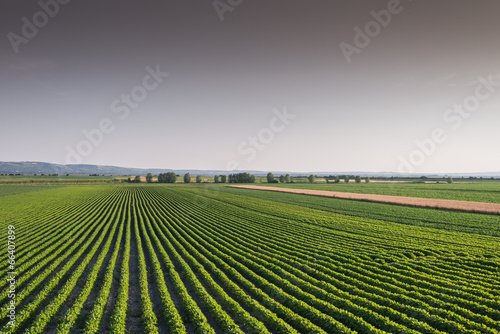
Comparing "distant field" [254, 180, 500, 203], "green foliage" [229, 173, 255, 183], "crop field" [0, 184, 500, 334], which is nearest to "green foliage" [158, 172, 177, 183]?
"green foliage" [229, 173, 255, 183]

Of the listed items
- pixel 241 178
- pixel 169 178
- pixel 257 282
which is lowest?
pixel 257 282

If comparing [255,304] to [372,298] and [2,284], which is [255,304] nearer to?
[372,298]

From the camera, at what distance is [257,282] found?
12.1 meters

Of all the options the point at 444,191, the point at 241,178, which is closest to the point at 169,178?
the point at 241,178

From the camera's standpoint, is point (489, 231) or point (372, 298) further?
point (489, 231)

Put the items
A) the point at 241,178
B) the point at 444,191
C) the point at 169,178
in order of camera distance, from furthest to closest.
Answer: the point at 169,178 → the point at 241,178 → the point at 444,191

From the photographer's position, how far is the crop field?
28.1 feet

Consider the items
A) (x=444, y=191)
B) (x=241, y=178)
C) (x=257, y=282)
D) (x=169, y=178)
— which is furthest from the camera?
(x=169, y=178)

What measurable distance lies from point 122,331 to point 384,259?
1393cm

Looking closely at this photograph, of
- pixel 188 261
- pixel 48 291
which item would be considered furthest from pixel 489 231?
pixel 48 291

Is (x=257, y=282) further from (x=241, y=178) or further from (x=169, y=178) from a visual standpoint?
(x=169, y=178)

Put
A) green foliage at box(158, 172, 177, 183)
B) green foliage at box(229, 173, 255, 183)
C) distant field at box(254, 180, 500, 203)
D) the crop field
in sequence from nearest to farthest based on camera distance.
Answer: the crop field
distant field at box(254, 180, 500, 203)
green foliage at box(229, 173, 255, 183)
green foliage at box(158, 172, 177, 183)

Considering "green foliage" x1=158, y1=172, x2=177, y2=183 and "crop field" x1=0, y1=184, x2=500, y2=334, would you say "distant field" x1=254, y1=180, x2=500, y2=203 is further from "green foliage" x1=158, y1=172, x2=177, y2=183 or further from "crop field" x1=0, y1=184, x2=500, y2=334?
"green foliage" x1=158, y1=172, x2=177, y2=183

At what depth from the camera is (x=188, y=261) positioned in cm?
1535
